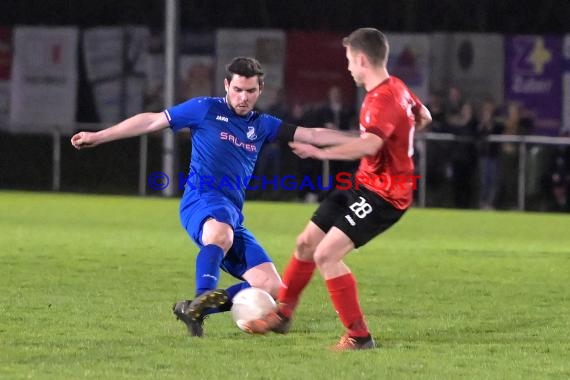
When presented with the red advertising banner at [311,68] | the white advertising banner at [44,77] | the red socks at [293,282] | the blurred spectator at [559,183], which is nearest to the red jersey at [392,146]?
the red socks at [293,282]

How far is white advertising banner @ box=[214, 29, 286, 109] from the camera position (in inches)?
964

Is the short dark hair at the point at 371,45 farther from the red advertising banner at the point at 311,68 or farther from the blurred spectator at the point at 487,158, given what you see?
the red advertising banner at the point at 311,68

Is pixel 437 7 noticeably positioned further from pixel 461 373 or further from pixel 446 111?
pixel 461 373

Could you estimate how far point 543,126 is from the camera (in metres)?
23.6

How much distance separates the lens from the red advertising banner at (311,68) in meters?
24.6

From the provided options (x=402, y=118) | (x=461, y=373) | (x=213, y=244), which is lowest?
(x=461, y=373)

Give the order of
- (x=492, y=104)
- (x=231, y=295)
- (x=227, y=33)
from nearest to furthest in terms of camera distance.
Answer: (x=231, y=295)
(x=492, y=104)
(x=227, y=33)

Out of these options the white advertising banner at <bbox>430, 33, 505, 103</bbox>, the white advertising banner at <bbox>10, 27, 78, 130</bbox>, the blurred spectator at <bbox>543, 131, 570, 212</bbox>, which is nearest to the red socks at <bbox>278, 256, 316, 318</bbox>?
the blurred spectator at <bbox>543, 131, 570, 212</bbox>

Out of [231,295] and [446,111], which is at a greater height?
[446,111]

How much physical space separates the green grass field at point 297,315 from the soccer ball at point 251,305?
0.47ft

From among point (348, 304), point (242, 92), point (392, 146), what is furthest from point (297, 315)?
point (392, 146)

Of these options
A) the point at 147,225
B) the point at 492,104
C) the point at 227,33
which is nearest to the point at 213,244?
the point at 147,225

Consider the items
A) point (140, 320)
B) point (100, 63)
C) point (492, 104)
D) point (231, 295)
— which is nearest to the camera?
point (231, 295)

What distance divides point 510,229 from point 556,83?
5501mm
